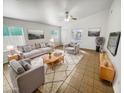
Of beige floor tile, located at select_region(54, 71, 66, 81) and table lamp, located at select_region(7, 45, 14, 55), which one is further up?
table lamp, located at select_region(7, 45, 14, 55)

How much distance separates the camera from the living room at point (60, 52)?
191cm

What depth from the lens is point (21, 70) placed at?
5.49ft

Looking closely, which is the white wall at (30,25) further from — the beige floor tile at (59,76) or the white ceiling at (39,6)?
the beige floor tile at (59,76)

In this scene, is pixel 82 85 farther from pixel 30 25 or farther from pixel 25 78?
pixel 30 25

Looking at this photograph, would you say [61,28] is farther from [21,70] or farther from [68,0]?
[21,70]

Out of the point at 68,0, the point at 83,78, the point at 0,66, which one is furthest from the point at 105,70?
the point at 68,0

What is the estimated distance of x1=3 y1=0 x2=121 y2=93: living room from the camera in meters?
1.91

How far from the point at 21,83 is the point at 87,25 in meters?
6.55

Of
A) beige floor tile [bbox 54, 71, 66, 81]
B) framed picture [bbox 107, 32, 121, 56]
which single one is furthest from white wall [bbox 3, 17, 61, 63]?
framed picture [bbox 107, 32, 121, 56]

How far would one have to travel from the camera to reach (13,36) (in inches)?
163

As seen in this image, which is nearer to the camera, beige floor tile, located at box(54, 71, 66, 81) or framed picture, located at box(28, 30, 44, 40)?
beige floor tile, located at box(54, 71, 66, 81)

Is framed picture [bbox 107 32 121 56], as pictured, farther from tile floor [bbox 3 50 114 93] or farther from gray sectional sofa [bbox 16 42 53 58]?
gray sectional sofa [bbox 16 42 53 58]

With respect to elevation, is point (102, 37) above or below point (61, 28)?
below

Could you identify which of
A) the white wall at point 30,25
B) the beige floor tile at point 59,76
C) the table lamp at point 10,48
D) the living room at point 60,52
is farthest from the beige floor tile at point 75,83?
the white wall at point 30,25
